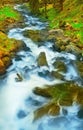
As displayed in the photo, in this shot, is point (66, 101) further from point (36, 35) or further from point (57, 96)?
point (36, 35)

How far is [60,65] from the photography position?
29.7m

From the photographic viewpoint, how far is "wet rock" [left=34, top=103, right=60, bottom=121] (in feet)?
68.9

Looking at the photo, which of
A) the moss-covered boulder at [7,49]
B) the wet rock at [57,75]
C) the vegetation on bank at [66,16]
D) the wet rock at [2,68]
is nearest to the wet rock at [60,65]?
the wet rock at [57,75]

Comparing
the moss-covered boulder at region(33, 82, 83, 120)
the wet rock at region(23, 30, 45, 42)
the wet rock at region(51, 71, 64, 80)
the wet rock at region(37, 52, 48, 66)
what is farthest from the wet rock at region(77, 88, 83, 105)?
the wet rock at region(23, 30, 45, 42)

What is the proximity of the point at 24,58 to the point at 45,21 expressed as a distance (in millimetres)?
19190

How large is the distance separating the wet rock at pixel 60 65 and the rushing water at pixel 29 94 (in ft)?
1.30

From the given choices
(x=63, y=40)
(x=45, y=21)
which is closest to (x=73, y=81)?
(x=63, y=40)

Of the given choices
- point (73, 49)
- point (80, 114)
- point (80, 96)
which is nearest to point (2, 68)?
point (80, 96)

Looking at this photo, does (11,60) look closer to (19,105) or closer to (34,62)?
(34,62)

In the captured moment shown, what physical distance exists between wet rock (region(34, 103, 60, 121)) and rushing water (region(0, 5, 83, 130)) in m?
0.34

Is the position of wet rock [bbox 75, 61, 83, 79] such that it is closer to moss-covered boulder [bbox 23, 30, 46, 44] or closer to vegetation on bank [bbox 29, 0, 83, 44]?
vegetation on bank [bbox 29, 0, 83, 44]

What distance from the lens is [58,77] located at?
26.9 m

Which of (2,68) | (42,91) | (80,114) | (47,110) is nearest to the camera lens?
(80,114)

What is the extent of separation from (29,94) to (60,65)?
6370mm
